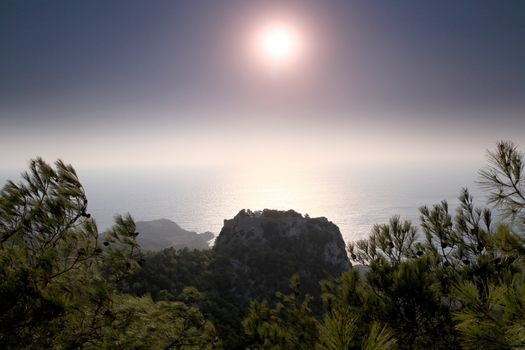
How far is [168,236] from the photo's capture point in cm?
13988

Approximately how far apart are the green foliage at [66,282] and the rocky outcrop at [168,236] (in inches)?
4608

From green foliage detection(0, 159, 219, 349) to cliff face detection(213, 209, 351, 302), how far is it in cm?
3602

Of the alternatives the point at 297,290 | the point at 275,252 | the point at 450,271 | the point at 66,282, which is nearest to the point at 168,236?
the point at 275,252

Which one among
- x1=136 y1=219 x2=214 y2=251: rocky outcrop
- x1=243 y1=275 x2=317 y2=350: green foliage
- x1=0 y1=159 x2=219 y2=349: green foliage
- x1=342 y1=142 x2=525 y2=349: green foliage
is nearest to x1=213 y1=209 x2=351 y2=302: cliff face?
x1=243 y1=275 x2=317 y2=350: green foliage

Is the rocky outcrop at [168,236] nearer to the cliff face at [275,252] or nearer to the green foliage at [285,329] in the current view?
the cliff face at [275,252]

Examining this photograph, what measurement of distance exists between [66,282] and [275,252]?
44330mm

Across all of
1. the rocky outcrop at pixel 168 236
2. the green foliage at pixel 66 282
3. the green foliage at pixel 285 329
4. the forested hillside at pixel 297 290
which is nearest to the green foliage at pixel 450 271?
the forested hillside at pixel 297 290

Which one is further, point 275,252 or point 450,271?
point 275,252

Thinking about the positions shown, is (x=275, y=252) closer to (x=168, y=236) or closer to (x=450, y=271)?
(x=450, y=271)

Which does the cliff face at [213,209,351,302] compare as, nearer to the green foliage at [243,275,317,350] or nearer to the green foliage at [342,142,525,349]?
the green foliage at [243,275,317,350]

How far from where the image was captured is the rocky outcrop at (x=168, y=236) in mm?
119238

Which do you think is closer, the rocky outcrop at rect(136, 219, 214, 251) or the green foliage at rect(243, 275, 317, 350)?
the green foliage at rect(243, 275, 317, 350)

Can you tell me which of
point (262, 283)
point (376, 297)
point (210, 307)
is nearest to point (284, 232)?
point (262, 283)

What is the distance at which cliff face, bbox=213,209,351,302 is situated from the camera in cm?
4000
